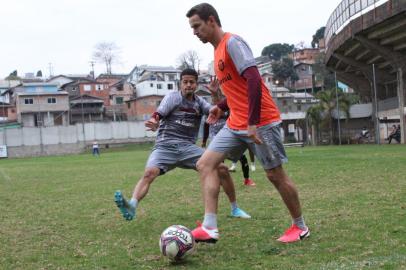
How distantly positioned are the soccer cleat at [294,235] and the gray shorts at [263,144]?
2.19 feet

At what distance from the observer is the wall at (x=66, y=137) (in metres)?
55.0

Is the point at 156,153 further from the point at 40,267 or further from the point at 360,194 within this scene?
the point at 360,194

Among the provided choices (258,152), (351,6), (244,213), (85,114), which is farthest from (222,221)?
(85,114)

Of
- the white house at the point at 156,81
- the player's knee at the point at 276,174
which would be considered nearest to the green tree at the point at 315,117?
the white house at the point at 156,81

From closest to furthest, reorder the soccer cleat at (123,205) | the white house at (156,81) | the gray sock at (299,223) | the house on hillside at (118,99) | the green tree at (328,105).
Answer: the gray sock at (299,223)
the soccer cleat at (123,205)
the green tree at (328,105)
the house on hillside at (118,99)
the white house at (156,81)

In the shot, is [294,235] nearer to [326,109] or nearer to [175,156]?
[175,156]

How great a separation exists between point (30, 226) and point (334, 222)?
12.6ft

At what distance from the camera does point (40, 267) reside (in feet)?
14.5

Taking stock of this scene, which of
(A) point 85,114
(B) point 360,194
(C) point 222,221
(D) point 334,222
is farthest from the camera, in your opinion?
(A) point 85,114

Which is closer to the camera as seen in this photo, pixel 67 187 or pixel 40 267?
pixel 40 267

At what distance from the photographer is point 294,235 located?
493cm

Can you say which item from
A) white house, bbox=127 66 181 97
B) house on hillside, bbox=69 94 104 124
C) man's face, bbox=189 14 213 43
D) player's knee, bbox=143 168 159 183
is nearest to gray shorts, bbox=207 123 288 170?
man's face, bbox=189 14 213 43

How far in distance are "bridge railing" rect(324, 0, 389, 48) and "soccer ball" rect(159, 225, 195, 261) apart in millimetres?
26448

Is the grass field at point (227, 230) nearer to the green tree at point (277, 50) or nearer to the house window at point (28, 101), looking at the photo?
the house window at point (28, 101)
